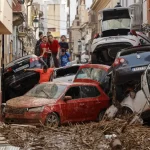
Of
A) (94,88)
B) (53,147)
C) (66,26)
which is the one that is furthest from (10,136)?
(66,26)

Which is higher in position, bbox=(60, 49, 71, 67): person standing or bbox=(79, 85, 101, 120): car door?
Result: bbox=(60, 49, 71, 67): person standing

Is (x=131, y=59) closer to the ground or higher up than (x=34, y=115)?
higher up

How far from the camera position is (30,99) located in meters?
→ 15.1

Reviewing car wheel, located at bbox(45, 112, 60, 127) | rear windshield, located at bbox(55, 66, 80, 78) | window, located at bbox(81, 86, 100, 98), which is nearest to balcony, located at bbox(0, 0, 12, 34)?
rear windshield, located at bbox(55, 66, 80, 78)

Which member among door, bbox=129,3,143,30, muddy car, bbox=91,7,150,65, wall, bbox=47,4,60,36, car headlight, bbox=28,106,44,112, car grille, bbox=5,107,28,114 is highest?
wall, bbox=47,4,60,36

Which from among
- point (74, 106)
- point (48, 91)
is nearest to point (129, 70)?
point (74, 106)

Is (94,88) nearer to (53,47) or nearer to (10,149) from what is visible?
(53,47)

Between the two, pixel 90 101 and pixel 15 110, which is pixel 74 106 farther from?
pixel 15 110

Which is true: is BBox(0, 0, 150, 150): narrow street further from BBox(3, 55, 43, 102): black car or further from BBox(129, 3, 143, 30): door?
BBox(129, 3, 143, 30): door

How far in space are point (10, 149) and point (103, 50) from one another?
14.1 metres

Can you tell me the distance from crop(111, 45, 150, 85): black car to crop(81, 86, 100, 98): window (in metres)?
1.52

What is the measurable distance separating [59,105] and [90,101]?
53.2 inches

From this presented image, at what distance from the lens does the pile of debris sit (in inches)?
319

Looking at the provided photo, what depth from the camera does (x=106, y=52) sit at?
21.4m
